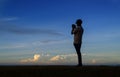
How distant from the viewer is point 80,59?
2052cm

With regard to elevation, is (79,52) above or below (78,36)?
below

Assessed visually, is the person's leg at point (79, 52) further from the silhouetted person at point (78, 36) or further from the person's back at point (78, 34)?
the person's back at point (78, 34)

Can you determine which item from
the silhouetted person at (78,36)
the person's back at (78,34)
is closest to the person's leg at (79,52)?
the silhouetted person at (78,36)

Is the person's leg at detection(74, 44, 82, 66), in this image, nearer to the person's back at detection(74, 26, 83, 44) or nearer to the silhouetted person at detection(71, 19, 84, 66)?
the silhouetted person at detection(71, 19, 84, 66)

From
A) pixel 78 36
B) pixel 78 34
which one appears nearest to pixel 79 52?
pixel 78 36

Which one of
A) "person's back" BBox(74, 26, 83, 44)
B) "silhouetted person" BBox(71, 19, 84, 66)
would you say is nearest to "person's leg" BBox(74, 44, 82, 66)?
"silhouetted person" BBox(71, 19, 84, 66)

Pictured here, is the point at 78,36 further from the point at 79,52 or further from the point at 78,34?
the point at 79,52

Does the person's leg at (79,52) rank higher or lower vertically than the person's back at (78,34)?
lower
